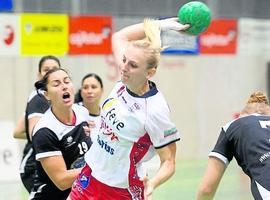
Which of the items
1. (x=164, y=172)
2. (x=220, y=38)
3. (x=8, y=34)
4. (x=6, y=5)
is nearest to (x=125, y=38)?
(x=164, y=172)

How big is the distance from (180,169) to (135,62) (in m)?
8.26

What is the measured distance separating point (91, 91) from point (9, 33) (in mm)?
5948

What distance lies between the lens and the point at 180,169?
1216 centimetres

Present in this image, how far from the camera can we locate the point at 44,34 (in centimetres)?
1283

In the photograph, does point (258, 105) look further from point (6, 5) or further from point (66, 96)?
point (6, 5)

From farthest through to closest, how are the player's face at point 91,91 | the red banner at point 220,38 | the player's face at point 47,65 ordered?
the red banner at point 220,38 → the player's face at point 91,91 → the player's face at point 47,65

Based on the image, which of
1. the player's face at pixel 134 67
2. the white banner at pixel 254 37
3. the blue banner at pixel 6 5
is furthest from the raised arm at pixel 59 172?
the white banner at pixel 254 37

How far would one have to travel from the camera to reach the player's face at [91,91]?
21.7 ft

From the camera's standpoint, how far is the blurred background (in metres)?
12.5

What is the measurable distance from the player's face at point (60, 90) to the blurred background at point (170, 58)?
5.31 m

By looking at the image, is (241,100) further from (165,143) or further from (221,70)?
(165,143)

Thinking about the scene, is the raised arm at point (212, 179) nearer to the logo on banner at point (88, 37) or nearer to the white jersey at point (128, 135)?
the white jersey at point (128, 135)

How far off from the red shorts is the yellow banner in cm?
845

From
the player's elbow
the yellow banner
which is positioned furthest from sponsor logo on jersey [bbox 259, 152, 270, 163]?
the yellow banner
